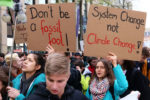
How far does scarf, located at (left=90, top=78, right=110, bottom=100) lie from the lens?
365cm

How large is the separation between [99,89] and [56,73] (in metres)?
1.67

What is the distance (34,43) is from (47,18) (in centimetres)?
42

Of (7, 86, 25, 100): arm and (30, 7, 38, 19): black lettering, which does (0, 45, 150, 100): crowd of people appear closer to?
(7, 86, 25, 100): arm

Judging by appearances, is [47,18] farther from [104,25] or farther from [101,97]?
[101,97]

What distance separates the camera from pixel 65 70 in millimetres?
2166

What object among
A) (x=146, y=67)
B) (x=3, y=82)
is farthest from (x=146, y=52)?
(x=3, y=82)

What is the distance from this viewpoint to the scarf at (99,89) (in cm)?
365

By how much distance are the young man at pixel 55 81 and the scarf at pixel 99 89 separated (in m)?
1.45

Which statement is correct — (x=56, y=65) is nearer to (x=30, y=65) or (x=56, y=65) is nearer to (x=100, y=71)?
(x=30, y=65)

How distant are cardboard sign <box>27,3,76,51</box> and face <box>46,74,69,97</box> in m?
1.81

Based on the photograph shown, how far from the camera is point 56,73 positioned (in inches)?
83.0

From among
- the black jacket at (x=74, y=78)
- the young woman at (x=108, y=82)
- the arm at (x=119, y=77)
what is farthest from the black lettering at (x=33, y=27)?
the arm at (x=119, y=77)

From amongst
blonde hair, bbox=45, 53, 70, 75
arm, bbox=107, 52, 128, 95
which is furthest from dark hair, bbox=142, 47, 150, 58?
blonde hair, bbox=45, 53, 70, 75

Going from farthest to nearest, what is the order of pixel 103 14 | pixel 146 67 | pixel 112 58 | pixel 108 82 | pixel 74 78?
pixel 146 67
pixel 74 78
pixel 103 14
pixel 108 82
pixel 112 58
